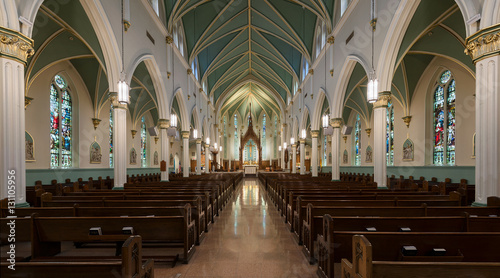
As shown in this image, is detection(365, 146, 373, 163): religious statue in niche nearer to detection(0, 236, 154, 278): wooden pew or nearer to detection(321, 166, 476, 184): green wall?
detection(321, 166, 476, 184): green wall

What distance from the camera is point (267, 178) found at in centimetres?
1661

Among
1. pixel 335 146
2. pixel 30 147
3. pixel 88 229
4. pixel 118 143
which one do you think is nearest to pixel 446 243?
pixel 88 229

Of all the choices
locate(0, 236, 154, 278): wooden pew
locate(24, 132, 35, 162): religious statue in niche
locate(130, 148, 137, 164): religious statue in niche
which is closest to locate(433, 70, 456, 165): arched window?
locate(0, 236, 154, 278): wooden pew

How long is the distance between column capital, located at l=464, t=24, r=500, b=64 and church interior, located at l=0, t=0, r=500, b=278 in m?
0.03

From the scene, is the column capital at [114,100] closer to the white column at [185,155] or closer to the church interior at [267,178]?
the church interior at [267,178]

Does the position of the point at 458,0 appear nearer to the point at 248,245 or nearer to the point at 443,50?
the point at 248,245

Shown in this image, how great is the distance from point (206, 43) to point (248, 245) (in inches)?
715

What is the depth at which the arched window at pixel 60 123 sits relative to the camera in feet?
47.8

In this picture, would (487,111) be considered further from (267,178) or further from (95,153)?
(95,153)

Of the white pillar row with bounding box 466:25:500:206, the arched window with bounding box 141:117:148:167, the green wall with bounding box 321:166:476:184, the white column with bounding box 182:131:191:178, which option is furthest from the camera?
the arched window with bounding box 141:117:148:167

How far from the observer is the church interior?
3658mm

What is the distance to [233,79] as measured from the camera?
3288 centimetres

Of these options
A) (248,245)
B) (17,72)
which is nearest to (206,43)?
(17,72)

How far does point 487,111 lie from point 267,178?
12.1 meters
